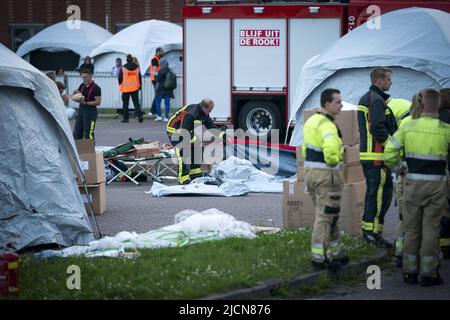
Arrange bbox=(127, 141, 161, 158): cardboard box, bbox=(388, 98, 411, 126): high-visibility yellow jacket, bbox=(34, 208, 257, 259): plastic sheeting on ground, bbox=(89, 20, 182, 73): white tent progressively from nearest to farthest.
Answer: bbox=(34, 208, 257, 259): plastic sheeting on ground < bbox=(388, 98, 411, 126): high-visibility yellow jacket < bbox=(127, 141, 161, 158): cardboard box < bbox=(89, 20, 182, 73): white tent

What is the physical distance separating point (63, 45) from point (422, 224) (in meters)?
28.6

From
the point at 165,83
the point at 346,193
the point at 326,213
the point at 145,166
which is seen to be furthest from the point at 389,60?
the point at 165,83

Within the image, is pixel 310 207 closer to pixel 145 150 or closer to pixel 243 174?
pixel 243 174

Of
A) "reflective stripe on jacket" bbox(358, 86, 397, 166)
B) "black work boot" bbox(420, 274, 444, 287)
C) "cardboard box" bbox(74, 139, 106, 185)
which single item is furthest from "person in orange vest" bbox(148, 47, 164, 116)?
"black work boot" bbox(420, 274, 444, 287)

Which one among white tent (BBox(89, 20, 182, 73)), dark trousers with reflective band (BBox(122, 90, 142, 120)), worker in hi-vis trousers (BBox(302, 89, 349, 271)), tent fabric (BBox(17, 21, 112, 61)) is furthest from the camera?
tent fabric (BBox(17, 21, 112, 61))

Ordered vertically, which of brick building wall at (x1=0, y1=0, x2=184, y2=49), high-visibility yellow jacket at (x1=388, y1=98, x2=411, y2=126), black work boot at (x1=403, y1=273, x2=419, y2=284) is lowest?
black work boot at (x1=403, y1=273, x2=419, y2=284)

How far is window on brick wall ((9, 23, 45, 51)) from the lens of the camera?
4241 centimetres

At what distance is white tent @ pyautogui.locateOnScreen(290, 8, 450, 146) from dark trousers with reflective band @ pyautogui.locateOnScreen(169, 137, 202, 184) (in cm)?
268

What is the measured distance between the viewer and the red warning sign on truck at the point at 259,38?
2123 centimetres

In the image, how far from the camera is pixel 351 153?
1108cm

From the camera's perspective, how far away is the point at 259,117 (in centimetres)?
2158

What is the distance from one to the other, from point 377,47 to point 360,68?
1.64ft

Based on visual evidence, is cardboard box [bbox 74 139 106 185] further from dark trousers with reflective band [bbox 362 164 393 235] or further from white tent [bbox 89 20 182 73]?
white tent [bbox 89 20 182 73]
